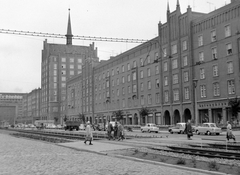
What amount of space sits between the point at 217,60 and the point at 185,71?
25.8 feet

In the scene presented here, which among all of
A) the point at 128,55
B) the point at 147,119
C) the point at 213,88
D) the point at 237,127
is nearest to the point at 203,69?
the point at 213,88

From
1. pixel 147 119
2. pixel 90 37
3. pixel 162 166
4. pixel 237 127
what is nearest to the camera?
pixel 162 166

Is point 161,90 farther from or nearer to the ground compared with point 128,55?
nearer to the ground

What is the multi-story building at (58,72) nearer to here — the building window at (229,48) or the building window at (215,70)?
the building window at (215,70)

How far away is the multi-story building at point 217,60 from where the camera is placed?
50281mm

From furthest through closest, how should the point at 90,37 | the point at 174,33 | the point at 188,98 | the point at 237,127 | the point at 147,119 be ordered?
the point at 147,119 → the point at 174,33 → the point at 188,98 → the point at 237,127 → the point at 90,37

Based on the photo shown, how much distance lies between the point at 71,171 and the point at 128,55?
6859cm

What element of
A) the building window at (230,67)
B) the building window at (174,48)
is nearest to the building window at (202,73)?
the building window at (230,67)

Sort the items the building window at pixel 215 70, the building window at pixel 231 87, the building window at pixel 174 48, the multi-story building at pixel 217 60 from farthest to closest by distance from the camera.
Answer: the building window at pixel 174 48 → the building window at pixel 215 70 → the multi-story building at pixel 217 60 → the building window at pixel 231 87

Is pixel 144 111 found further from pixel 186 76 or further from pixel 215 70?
pixel 215 70

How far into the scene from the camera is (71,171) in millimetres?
12117

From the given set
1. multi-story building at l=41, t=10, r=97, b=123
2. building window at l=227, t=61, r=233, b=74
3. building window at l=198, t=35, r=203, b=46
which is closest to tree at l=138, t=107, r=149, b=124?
building window at l=198, t=35, r=203, b=46

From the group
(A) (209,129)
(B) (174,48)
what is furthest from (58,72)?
(A) (209,129)

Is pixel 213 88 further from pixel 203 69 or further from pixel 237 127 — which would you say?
pixel 237 127
